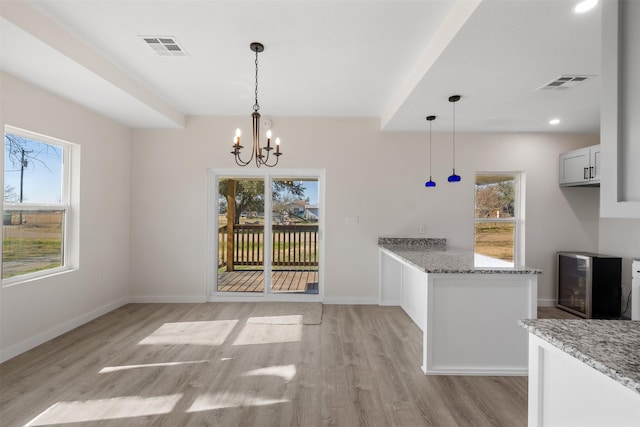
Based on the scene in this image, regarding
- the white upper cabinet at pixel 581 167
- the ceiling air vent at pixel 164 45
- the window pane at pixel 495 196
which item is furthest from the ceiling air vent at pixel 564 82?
the ceiling air vent at pixel 164 45

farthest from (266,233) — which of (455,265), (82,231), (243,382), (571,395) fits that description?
(571,395)

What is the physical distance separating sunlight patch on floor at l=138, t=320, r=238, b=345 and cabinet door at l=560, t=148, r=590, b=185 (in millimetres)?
4819

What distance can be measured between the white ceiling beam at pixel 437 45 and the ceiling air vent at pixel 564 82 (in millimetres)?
1206

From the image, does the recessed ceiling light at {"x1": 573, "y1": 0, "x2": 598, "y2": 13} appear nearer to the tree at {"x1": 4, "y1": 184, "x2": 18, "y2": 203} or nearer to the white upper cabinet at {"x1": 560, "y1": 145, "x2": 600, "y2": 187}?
the white upper cabinet at {"x1": 560, "y1": 145, "x2": 600, "y2": 187}

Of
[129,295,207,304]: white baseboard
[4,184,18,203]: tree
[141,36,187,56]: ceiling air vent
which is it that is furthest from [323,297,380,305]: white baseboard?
[4,184,18,203]: tree

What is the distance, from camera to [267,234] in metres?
5.03

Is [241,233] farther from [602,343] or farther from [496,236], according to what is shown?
[602,343]

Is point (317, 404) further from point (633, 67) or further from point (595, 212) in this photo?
point (595, 212)

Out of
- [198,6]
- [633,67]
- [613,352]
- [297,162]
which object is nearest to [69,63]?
[198,6]

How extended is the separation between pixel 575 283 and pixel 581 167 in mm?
1539

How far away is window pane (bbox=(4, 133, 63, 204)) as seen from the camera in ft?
10.3

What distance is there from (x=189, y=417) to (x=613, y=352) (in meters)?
2.28

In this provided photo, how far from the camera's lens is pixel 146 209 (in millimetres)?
4852

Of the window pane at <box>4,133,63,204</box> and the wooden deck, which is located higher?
the window pane at <box>4,133,63,204</box>
